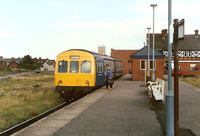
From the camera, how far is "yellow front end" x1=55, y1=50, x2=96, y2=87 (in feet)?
51.1

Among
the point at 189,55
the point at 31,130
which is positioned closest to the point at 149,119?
the point at 31,130

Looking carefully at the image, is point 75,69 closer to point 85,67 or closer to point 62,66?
point 85,67

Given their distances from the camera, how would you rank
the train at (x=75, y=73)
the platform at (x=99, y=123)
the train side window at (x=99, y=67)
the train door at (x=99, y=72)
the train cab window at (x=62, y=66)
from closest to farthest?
the platform at (x=99, y=123), the train at (x=75, y=73), the train cab window at (x=62, y=66), the train door at (x=99, y=72), the train side window at (x=99, y=67)

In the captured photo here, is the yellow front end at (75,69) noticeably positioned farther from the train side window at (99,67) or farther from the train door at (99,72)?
the train side window at (99,67)

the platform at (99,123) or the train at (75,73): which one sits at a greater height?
the train at (75,73)

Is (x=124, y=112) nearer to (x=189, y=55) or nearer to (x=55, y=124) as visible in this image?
(x=55, y=124)

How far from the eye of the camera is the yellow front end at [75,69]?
15.6 m

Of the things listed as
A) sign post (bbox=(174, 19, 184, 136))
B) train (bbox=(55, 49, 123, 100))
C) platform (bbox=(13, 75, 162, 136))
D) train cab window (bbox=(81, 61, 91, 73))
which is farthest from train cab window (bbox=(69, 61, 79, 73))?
sign post (bbox=(174, 19, 184, 136))

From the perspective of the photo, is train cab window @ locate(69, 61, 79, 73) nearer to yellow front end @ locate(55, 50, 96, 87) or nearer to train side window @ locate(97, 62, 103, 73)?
yellow front end @ locate(55, 50, 96, 87)

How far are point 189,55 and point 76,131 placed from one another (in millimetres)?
47426

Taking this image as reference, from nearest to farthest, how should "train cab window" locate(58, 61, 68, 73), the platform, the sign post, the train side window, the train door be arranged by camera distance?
the sign post
the platform
"train cab window" locate(58, 61, 68, 73)
the train door
the train side window

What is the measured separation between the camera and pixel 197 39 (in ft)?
180

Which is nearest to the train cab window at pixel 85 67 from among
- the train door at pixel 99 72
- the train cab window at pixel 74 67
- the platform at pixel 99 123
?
the train cab window at pixel 74 67

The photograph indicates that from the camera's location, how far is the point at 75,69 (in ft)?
51.8
